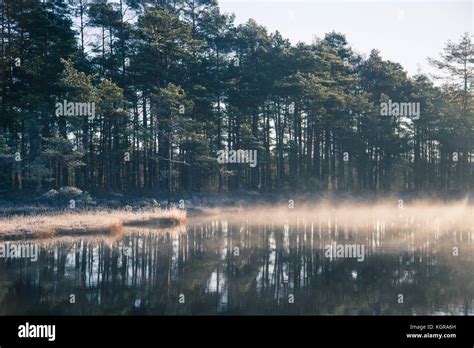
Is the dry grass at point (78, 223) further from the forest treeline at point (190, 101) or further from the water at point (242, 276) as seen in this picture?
the forest treeline at point (190, 101)

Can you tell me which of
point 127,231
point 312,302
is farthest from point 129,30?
point 312,302

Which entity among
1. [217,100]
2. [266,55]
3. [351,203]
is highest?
[266,55]

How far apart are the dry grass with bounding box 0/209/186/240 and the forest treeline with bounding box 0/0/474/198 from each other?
28.0 ft

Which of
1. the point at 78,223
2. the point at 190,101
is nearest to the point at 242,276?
the point at 78,223

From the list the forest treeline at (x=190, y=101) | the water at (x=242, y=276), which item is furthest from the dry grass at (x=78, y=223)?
the forest treeline at (x=190, y=101)

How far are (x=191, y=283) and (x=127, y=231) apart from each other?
12800 millimetres

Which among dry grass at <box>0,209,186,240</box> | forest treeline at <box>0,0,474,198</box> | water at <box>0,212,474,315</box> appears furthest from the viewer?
forest treeline at <box>0,0,474,198</box>

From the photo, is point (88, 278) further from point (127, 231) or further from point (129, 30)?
point (129, 30)

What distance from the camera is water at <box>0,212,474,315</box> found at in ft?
40.6

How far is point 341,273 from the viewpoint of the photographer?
16.6 meters

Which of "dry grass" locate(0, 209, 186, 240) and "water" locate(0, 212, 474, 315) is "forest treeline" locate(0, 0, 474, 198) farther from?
"water" locate(0, 212, 474, 315)

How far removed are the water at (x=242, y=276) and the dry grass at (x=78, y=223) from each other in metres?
1.45

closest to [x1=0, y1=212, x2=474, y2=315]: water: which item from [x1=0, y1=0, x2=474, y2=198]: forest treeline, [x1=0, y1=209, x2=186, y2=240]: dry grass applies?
[x1=0, y1=209, x2=186, y2=240]: dry grass
